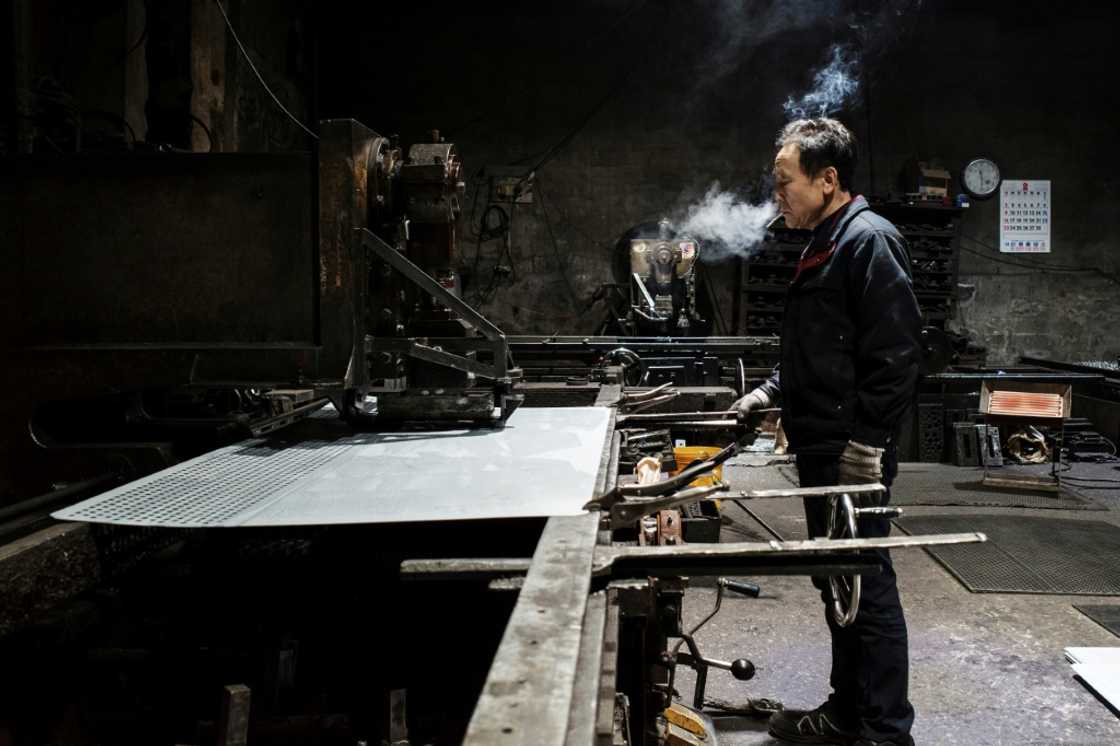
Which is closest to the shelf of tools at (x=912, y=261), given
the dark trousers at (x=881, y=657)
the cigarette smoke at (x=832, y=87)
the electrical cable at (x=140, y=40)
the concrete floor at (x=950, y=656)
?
the cigarette smoke at (x=832, y=87)

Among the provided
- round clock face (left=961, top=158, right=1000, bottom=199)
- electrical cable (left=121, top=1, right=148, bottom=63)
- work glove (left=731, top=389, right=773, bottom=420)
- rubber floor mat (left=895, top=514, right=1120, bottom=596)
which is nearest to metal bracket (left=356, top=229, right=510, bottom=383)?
work glove (left=731, top=389, right=773, bottom=420)

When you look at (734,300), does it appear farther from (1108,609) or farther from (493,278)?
(1108,609)

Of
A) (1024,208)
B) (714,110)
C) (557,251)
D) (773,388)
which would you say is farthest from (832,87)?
(773,388)

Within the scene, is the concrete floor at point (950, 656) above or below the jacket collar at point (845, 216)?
below

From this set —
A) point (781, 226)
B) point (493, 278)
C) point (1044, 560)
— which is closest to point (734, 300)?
point (781, 226)

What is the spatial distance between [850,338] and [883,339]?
5.1 inches

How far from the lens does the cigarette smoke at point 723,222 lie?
8625mm

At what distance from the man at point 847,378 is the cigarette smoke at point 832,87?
6.99m

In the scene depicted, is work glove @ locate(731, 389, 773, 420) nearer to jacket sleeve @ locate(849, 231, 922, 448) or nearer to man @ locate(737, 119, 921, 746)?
man @ locate(737, 119, 921, 746)

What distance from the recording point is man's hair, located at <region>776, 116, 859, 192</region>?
7.77 feet

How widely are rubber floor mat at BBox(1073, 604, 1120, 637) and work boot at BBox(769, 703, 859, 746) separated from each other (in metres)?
1.70

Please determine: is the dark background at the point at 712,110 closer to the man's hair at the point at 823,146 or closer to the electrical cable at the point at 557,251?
the electrical cable at the point at 557,251

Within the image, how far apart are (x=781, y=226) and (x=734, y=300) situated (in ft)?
3.38

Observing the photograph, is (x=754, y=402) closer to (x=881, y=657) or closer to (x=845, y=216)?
(x=845, y=216)
